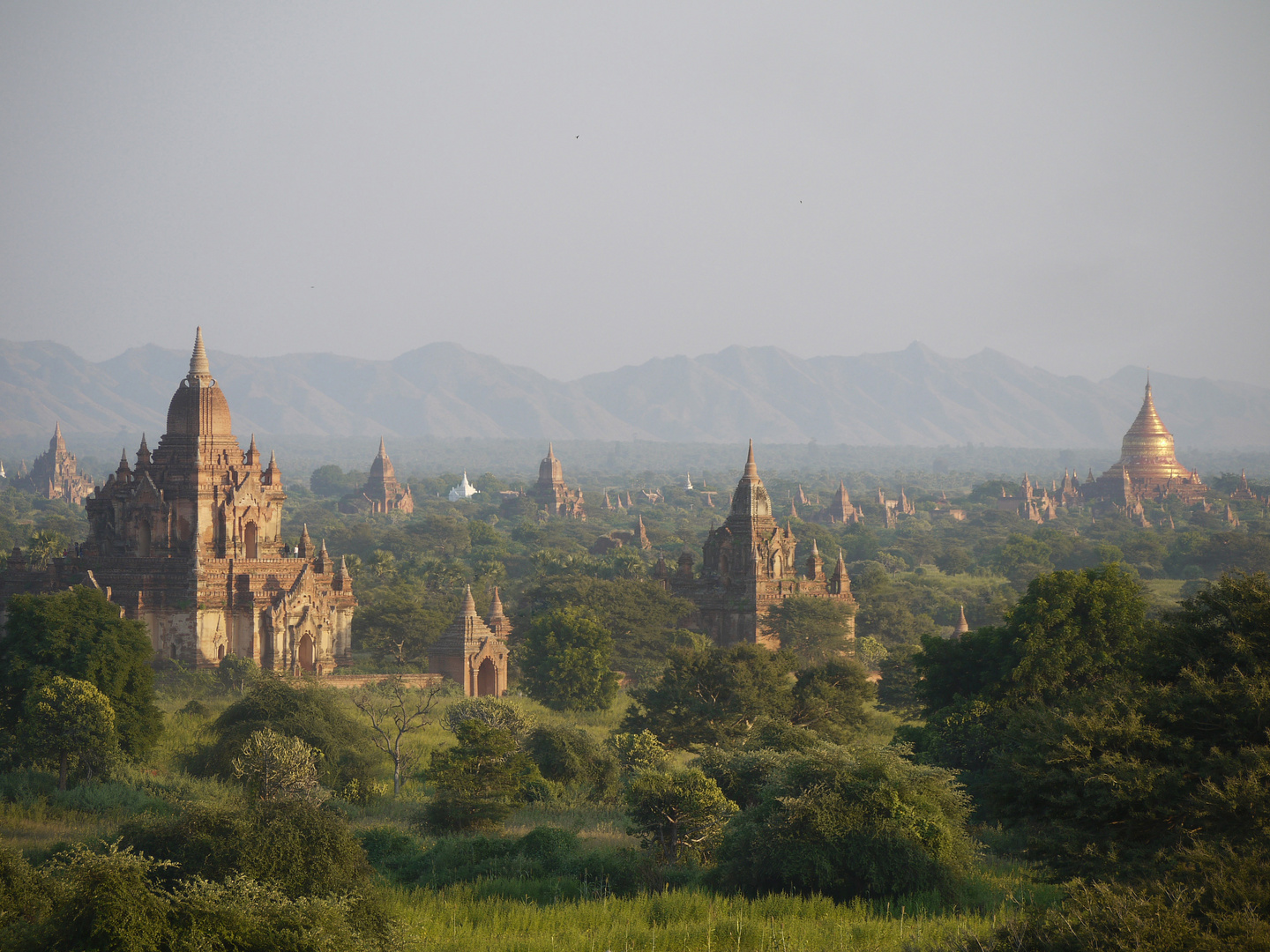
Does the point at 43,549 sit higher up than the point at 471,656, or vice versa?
the point at 43,549

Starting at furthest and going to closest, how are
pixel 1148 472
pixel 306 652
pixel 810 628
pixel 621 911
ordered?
pixel 1148 472 < pixel 810 628 < pixel 306 652 < pixel 621 911

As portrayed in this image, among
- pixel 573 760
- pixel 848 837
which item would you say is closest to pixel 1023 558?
pixel 573 760

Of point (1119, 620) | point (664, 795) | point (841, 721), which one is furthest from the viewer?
point (841, 721)

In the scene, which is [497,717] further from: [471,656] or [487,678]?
[487,678]

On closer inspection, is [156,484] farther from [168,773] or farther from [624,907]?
[624,907]

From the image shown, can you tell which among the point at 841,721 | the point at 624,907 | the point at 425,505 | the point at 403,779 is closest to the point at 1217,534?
the point at 841,721

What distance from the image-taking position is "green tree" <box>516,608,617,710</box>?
50.0 m

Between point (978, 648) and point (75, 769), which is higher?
point (978, 648)

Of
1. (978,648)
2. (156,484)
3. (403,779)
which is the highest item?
(156,484)

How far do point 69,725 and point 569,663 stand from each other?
18.6 meters

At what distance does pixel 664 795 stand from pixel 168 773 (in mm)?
14290

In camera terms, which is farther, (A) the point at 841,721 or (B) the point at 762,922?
(A) the point at 841,721

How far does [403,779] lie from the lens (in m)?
37.1

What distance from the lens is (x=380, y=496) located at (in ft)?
551
